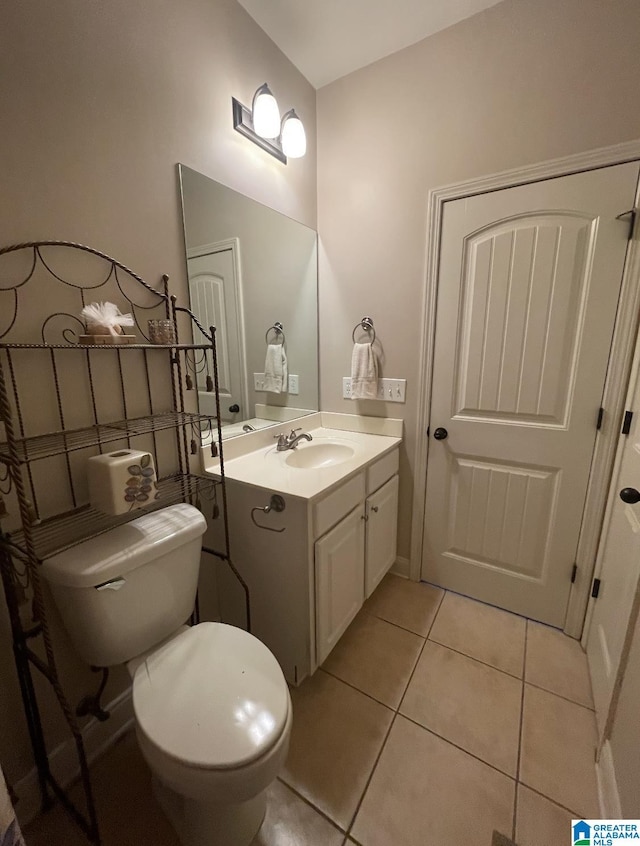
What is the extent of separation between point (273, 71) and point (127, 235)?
1.09 meters

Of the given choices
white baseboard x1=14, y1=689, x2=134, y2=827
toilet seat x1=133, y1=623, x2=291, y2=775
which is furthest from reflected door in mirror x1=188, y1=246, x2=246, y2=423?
white baseboard x1=14, y1=689, x2=134, y2=827

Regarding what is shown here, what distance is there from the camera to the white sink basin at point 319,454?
168cm

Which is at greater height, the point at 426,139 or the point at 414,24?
the point at 414,24

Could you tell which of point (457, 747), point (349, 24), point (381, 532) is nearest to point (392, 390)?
point (381, 532)

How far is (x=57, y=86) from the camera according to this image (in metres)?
0.92

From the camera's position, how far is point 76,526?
1033 millimetres

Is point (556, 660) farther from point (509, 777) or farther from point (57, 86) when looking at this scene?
point (57, 86)

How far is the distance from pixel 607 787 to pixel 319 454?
143 cm

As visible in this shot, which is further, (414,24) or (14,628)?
(414,24)

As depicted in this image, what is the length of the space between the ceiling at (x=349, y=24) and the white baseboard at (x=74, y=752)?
8.55 feet

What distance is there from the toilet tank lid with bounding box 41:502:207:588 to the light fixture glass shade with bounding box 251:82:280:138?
1489 mm

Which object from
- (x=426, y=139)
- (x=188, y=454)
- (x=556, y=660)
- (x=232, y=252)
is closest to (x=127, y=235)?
(x=232, y=252)

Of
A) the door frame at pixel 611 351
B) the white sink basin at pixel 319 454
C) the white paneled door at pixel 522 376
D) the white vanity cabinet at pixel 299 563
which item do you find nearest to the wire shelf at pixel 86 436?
the white vanity cabinet at pixel 299 563

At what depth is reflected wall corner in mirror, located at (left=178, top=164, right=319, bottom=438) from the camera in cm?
136
